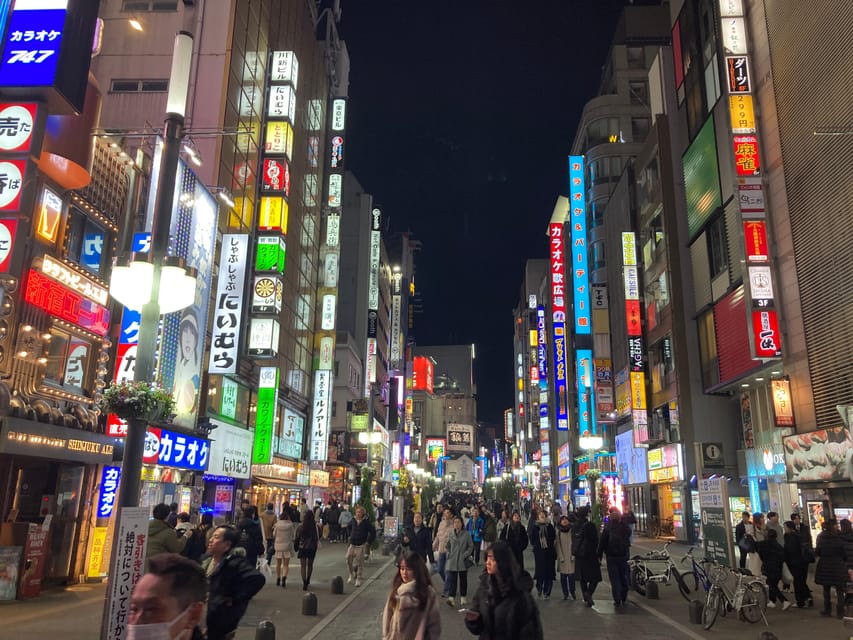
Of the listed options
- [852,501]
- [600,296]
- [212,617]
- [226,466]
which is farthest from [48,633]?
[600,296]

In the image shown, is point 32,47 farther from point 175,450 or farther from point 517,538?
point 517,538

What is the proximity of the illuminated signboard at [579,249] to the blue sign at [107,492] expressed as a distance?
40.7 metres

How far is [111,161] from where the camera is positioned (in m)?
16.9

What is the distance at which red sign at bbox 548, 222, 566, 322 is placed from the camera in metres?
60.5

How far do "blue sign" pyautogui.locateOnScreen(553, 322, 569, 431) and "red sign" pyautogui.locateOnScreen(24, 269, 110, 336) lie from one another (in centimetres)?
4945

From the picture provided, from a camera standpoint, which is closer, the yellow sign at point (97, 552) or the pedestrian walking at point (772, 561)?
the pedestrian walking at point (772, 561)

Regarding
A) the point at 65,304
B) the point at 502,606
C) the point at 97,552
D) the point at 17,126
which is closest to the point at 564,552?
the point at 502,606

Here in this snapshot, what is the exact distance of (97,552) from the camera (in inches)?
599

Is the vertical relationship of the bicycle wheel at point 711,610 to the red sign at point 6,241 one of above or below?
below

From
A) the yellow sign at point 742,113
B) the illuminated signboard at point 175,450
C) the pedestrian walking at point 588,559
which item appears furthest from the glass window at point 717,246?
the illuminated signboard at point 175,450

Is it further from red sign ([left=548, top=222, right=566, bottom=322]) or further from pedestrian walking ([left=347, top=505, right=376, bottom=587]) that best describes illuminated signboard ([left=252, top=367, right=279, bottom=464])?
red sign ([left=548, top=222, right=566, bottom=322])

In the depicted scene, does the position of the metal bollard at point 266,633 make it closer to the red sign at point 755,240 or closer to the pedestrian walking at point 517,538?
the pedestrian walking at point 517,538

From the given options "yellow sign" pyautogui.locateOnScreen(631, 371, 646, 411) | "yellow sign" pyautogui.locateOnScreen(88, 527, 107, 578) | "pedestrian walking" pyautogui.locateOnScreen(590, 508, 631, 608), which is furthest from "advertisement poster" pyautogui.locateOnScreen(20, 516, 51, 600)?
"yellow sign" pyautogui.locateOnScreen(631, 371, 646, 411)

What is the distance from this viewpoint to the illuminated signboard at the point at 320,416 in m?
40.8
